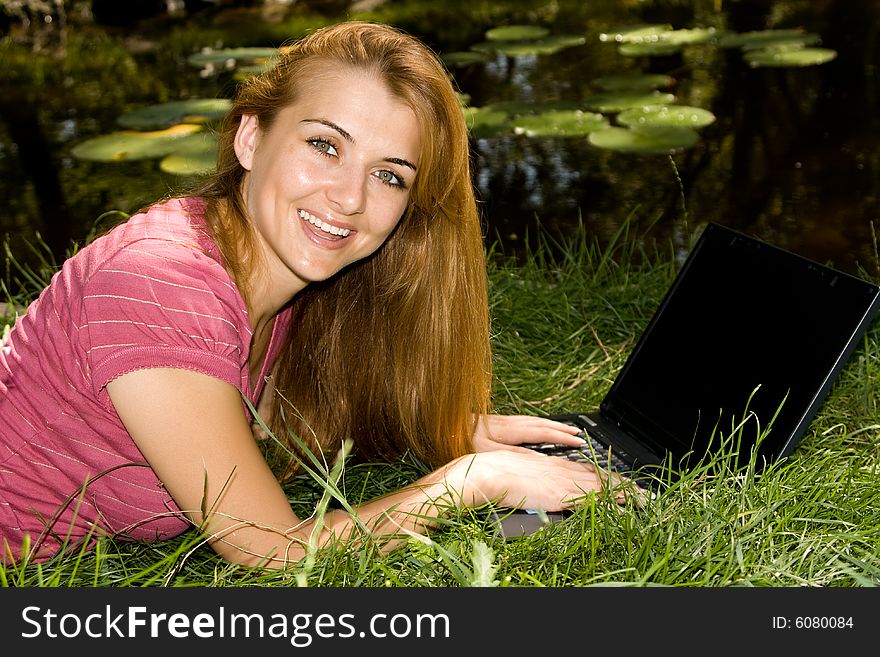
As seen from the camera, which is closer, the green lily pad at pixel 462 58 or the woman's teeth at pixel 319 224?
the woman's teeth at pixel 319 224

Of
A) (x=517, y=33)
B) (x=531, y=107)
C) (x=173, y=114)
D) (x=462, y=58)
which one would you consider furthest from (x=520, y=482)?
(x=517, y=33)

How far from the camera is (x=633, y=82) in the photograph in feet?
15.1

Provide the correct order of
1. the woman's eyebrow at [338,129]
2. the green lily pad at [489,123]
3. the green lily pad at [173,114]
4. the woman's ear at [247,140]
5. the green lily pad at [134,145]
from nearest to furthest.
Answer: the woman's eyebrow at [338,129], the woman's ear at [247,140], the green lily pad at [134,145], the green lily pad at [489,123], the green lily pad at [173,114]

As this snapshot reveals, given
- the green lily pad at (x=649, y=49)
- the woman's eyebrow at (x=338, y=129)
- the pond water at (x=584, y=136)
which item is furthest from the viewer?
the green lily pad at (x=649, y=49)

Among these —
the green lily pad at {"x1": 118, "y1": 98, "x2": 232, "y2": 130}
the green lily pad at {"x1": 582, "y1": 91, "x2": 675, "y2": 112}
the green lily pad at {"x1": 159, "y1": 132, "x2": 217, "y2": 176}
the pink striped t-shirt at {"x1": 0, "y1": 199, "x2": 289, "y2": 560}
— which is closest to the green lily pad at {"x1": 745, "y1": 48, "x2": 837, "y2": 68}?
the green lily pad at {"x1": 582, "y1": 91, "x2": 675, "y2": 112}

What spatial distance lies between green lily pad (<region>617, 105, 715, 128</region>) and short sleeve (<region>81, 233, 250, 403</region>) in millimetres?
3049

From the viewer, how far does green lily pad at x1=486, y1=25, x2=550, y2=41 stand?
5660 mm

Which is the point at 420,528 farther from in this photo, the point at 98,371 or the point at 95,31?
the point at 95,31

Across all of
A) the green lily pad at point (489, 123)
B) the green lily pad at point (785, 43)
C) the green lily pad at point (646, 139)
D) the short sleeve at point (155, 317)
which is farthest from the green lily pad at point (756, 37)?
the short sleeve at point (155, 317)

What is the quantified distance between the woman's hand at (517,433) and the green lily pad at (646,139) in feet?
7.39

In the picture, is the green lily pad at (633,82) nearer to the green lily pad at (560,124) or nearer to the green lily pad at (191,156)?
the green lily pad at (560,124)

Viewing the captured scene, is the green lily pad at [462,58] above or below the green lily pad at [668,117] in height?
above

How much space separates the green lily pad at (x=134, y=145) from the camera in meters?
3.96
